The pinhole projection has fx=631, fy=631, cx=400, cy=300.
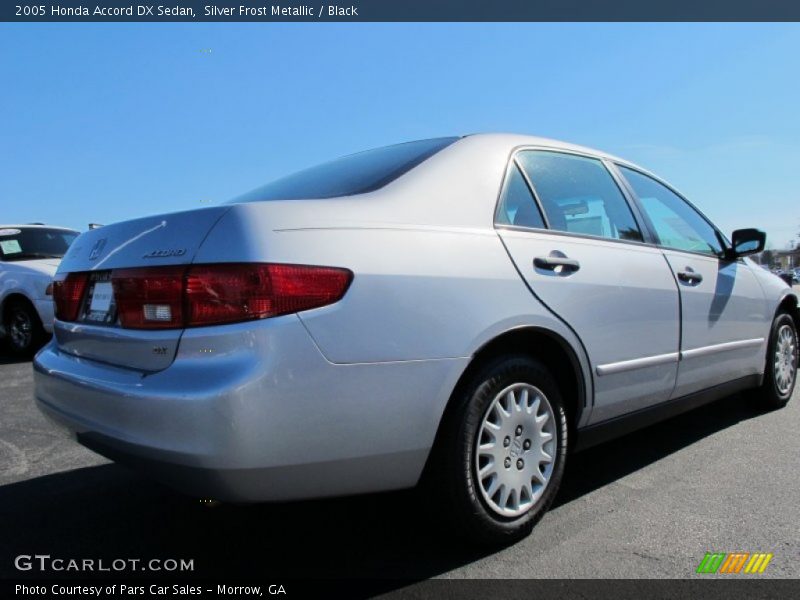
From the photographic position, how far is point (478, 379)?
2.16 metres

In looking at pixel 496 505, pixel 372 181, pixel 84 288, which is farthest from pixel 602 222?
pixel 84 288

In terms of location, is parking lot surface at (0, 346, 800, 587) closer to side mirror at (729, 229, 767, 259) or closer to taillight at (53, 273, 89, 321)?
taillight at (53, 273, 89, 321)

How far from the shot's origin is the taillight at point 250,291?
1.78m

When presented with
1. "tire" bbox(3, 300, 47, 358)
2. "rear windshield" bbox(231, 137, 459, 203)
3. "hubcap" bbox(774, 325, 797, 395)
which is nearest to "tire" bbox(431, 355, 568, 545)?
"rear windshield" bbox(231, 137, 459, 203)

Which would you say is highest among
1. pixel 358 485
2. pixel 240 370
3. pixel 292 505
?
pixel 240 370

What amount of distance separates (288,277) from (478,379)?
2.51ft

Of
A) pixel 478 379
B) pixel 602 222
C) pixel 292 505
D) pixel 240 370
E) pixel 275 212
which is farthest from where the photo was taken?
pixel 602 222

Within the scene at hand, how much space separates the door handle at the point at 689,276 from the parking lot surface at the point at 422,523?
942mm

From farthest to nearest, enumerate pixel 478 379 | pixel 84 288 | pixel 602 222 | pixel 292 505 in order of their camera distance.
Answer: pixel 602 222, pixel 292 505, pixel 84 288, pixel 478 379

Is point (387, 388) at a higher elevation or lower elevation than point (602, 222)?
lower

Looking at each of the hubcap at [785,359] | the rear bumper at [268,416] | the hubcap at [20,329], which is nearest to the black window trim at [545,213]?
the rear bumper at [268,416]

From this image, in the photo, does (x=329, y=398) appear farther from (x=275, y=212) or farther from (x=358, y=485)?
(x=275, y=212)

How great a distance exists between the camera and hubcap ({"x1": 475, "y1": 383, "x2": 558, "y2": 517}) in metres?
2.23

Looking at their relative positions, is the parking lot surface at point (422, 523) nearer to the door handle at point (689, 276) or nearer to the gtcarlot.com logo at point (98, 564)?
the gtcarlot.com logo at point (98, 564)
